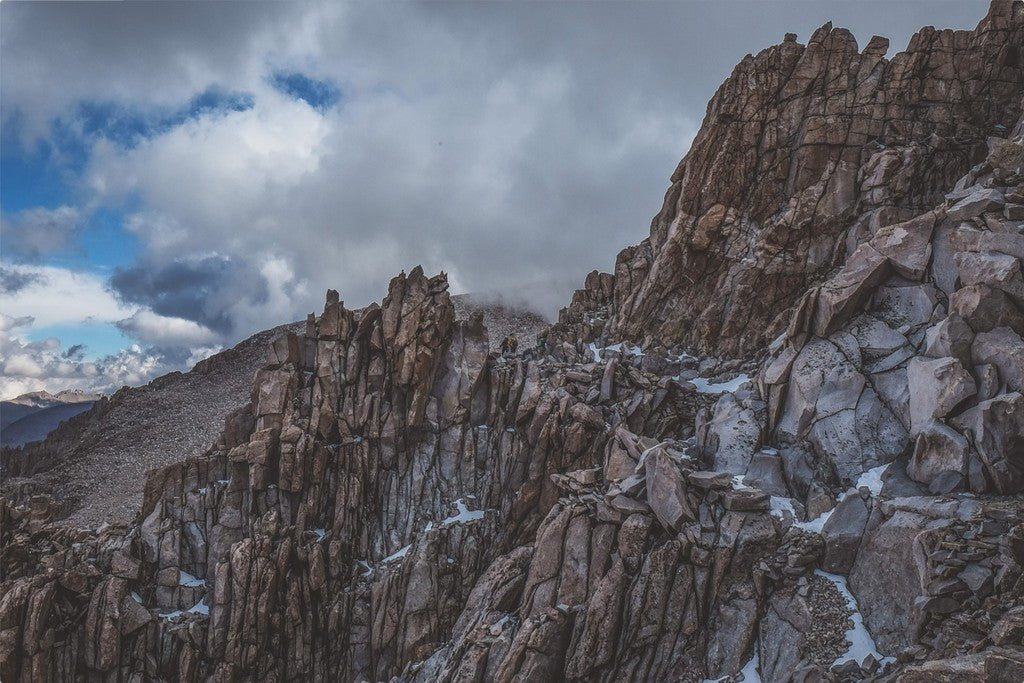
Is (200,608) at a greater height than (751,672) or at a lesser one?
greater

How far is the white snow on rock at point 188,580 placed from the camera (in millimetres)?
38875

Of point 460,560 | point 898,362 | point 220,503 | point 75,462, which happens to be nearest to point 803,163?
point 898,362

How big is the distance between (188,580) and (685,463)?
120ft

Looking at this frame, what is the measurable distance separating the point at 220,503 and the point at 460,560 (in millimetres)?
19213

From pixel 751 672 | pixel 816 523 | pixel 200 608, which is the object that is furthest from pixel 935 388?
pixel 200 608

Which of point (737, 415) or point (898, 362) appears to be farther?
point (737, 415)

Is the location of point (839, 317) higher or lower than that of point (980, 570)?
higher

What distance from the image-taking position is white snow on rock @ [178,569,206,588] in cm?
3888

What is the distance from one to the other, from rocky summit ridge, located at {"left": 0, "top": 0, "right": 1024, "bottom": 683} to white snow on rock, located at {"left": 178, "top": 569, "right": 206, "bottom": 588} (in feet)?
1.14

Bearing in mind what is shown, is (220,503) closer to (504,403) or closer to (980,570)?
(504,403)

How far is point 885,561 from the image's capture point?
2122cm

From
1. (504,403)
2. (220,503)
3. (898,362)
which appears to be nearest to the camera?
(898,362)

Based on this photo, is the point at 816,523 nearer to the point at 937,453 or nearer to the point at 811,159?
the point at 937,453

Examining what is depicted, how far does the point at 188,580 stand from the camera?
39.2 m
